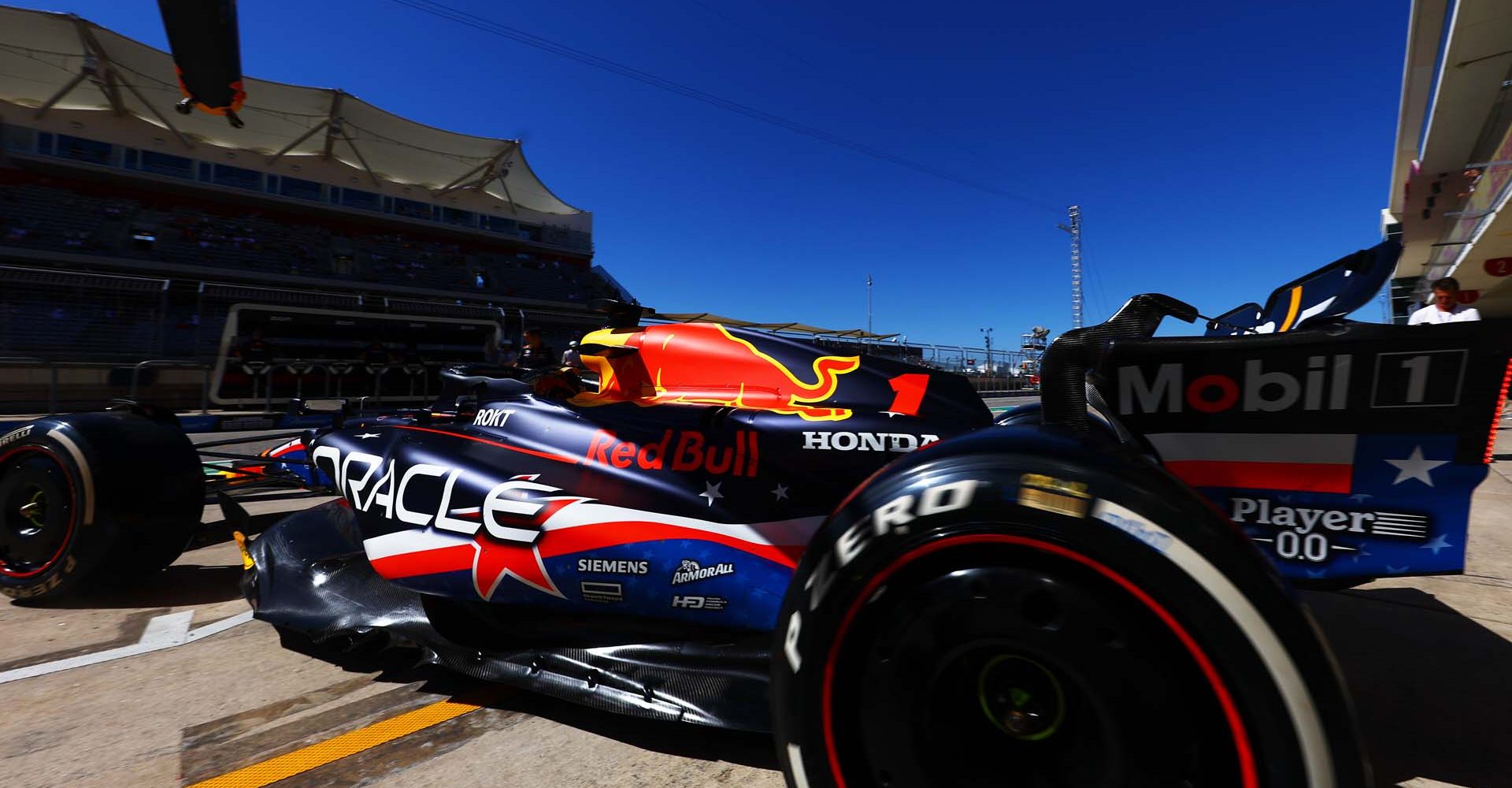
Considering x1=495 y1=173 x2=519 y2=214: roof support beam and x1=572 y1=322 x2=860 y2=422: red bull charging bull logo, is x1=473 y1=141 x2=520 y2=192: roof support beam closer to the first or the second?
x1=495 y1=173 x2=519 y2=214: roof support beam

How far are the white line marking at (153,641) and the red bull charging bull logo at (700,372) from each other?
1.80 m

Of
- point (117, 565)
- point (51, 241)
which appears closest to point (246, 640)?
point (117, 565)

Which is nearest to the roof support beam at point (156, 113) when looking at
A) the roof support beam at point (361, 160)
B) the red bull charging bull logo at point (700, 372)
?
the roof support beam at point (361, 160)

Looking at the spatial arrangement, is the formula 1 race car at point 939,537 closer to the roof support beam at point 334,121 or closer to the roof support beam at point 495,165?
the roof support beam at point 334,121

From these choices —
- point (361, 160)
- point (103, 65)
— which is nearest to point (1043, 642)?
point (103, 65)

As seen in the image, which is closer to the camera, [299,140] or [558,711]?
[558,711]

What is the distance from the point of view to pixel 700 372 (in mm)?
2115

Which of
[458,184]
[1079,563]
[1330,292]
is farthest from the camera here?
[458,184]

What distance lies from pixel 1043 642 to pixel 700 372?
55.6 inches

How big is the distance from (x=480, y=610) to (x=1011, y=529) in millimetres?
1740

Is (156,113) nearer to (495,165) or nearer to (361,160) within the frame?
(361,160)

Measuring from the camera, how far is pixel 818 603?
3.41 feet

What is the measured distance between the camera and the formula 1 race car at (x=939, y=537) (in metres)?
0.88

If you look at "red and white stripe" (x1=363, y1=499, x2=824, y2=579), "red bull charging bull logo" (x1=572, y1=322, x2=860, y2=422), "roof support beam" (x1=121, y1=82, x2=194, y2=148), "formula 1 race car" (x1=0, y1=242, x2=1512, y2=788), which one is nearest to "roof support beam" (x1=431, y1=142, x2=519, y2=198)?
"roof support beam" (x1=121, y1=82, x2=194, y2=148)
